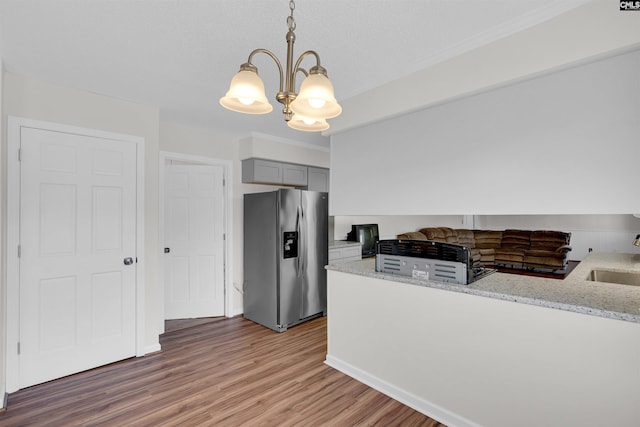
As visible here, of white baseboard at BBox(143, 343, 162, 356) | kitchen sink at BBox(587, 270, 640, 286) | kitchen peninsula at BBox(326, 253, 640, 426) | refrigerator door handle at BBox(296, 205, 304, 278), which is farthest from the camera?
refrigerator door handle at BBox(296, 205, 304, 278)

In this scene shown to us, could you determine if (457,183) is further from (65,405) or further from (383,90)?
(65,405)

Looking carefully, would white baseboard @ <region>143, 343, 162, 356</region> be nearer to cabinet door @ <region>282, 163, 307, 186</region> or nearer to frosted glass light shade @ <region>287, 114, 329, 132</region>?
cabinet door @ <region>282, 163, 307, 186</region>

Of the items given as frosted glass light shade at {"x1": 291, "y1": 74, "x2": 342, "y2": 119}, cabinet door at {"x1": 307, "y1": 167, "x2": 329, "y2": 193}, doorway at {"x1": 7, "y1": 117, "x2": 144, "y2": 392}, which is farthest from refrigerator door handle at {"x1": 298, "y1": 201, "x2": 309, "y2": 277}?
frosted glass light shade at {"x1": 291, "y1": 74, "x2": 342, "y2": 119}

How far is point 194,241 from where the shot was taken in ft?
12.3

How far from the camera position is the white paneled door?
2.28 metres

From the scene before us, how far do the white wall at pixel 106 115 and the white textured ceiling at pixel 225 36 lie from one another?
116 millimetres

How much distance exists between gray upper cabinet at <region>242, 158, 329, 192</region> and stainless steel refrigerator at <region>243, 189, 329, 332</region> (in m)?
0.30

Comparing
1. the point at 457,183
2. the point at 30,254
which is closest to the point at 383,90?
the point at 457,183

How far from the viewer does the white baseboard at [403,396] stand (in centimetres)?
181

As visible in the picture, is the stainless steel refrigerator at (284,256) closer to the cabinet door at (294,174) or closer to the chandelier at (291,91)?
the cabinet door at (294,174)

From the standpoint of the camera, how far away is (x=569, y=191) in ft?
5.18

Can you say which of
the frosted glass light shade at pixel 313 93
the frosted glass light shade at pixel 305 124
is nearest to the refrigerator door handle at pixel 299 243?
the frosted glass light shade at pixel 305 124

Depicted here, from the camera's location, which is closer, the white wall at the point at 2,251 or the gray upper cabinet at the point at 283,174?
the white wall at the point at 2,251

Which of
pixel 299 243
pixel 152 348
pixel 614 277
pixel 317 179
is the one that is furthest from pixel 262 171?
pixel 614 277
